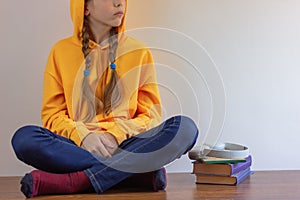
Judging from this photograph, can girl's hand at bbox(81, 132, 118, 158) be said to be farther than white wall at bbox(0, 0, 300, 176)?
No

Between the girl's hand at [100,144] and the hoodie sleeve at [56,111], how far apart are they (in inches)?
0.8

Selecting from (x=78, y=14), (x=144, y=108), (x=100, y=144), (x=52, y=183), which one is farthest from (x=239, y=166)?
(x=78, y=14)

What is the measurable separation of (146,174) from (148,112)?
0.21 meters

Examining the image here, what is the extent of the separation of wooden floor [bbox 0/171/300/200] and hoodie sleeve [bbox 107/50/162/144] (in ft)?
0.61

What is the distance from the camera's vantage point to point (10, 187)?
1.46 meters

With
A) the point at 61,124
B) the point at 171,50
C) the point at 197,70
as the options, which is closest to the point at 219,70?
the point at 197,70

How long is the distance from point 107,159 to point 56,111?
0.82ft

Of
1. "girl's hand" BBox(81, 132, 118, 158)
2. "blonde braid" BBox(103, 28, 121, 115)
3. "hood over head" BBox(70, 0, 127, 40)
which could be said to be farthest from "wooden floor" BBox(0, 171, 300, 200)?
"hood over head" BBox(70, 0, 127, 40)

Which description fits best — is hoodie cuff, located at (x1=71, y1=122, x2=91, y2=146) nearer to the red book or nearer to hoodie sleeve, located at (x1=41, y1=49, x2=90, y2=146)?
hoodie sleeve, located at (x1=41, y1=49, x2=90, y2=146)

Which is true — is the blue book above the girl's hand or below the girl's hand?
below

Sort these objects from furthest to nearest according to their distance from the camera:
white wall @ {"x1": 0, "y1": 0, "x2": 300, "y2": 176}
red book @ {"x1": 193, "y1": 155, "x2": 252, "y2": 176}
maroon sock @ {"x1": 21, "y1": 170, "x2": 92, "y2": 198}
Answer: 1. white wall @ {"x1": 0, "y1": 0, "x2": 300, "y2": 176}
2. red book @ {"x1": 193, "y1": 155, "x2": 252, "y2": 176}
3. maroon sock @ {"x1": 21, "y1": 170, "x2": 92, "y2": 198}

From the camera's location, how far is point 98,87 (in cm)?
149

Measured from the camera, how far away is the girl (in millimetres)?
1302

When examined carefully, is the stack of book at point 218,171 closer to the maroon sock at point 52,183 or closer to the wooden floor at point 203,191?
the wooden floor at point 203,191
